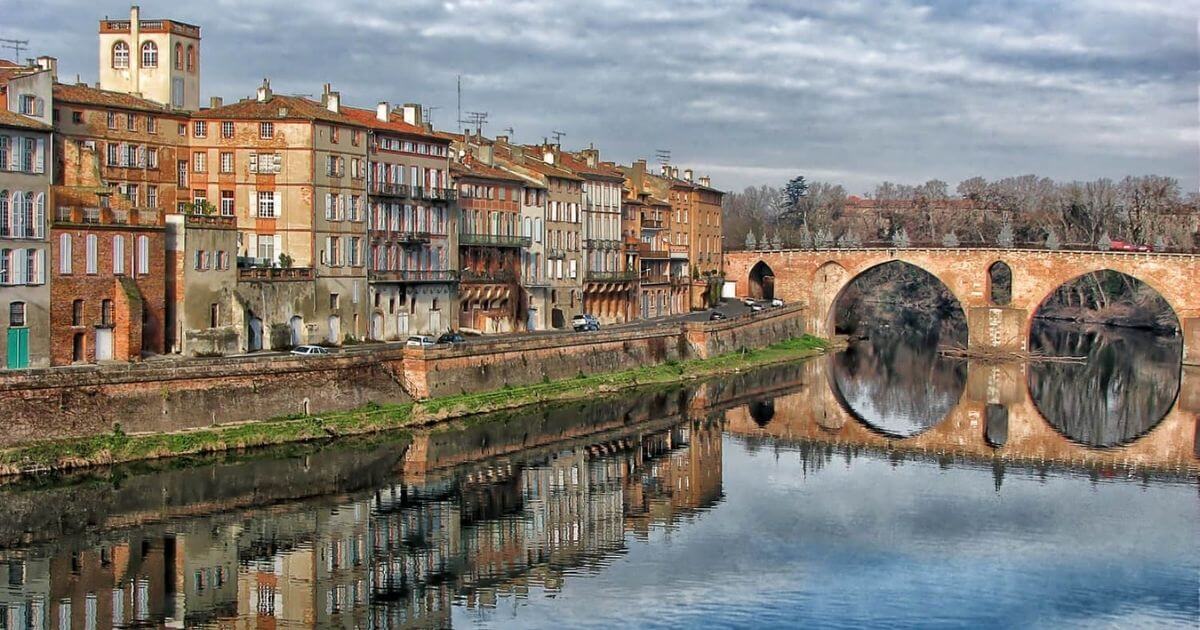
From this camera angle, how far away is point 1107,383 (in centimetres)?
7525

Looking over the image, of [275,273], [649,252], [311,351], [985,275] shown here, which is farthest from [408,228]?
[985,275]

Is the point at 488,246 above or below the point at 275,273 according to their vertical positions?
above

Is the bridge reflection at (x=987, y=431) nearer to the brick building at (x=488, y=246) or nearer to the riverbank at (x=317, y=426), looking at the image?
the riverbank at (x=317, y=426)

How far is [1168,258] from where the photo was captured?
83.9 meters

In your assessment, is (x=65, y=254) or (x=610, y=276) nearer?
(x=65, y=254)

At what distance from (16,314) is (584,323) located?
1252 inches

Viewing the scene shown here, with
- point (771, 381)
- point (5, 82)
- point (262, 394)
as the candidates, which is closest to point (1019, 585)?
point (262, 394)

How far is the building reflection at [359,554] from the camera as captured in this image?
104 feet

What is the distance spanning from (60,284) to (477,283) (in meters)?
24.0

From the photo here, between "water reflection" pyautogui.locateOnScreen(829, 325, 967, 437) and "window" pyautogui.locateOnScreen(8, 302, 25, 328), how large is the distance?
32259 millimetres

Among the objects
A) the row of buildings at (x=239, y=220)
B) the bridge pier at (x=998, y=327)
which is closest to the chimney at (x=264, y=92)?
the row of buildings at (x=239, y=220)

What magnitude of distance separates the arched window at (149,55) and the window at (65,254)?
14.4m

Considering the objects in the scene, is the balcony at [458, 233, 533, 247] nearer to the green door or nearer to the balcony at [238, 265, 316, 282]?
the balcony at [238, 265, 316, 282]

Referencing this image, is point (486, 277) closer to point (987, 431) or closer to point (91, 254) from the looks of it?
point (987, 431)
